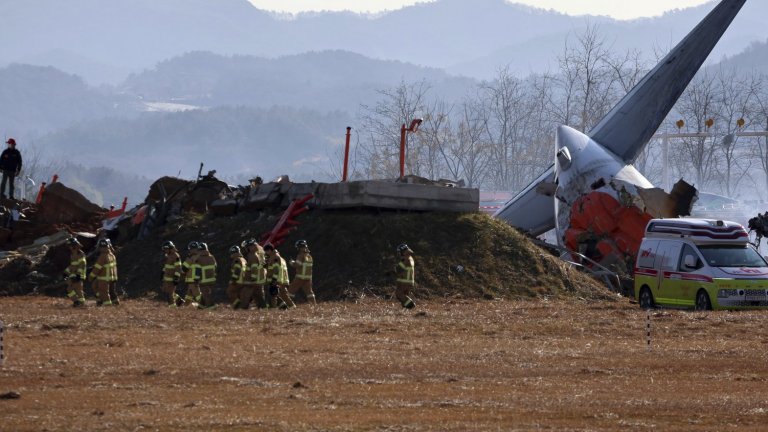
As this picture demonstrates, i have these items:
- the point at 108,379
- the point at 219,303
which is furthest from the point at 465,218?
the point at 108,379

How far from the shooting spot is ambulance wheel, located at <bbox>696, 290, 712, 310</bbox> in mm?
29422

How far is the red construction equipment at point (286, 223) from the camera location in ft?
115

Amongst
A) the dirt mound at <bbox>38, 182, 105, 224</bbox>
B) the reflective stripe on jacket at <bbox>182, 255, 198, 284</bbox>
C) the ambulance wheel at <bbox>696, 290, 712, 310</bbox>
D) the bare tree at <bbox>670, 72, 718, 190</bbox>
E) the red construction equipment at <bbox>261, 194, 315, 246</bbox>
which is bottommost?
the ambulance wheel at <bbox>696, 290, 712, 310</bbox>

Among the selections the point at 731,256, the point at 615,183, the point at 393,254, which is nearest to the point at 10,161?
the point at 393,254

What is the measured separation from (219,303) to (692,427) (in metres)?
18.6

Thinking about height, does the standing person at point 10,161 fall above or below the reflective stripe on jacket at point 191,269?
above

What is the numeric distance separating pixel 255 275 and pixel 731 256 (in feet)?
34.7

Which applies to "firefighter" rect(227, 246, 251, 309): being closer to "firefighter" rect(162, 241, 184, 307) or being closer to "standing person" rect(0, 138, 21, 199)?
"firefighter" rect(162, 241, 184, 307)

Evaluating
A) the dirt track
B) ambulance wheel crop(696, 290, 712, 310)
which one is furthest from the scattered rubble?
ambulance wheel crop(696, 290, 712, 310)

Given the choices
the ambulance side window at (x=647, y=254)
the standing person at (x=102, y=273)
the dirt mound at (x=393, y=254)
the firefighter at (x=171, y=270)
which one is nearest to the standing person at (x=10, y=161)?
the dirt mound at (x=393, y=254)

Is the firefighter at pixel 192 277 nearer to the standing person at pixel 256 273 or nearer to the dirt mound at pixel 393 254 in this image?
the standing person at pixel 256 273

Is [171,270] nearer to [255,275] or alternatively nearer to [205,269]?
[205,269]

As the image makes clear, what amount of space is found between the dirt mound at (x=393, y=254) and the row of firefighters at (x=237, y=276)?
10.0ft

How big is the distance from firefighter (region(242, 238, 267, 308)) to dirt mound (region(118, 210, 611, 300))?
378 centimetres
